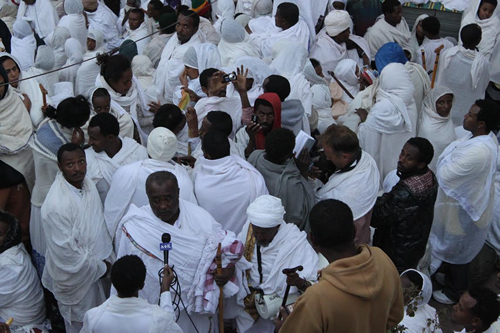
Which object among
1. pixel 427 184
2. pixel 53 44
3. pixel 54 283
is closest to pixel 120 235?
pixel 54 283

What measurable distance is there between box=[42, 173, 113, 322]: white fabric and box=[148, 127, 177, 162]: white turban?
507 mm

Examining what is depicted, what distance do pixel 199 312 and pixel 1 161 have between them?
215 cm

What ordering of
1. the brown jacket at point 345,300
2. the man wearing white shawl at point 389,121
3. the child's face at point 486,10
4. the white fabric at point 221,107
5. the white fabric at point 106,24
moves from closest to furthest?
the brown jacket at point 345,300, the white fabric at point 221,107, the man wearing white shawl at point 389,121, the child's face at point 486,10, the white fabric at point 106,24

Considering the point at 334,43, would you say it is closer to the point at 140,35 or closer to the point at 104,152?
the point at 140,35

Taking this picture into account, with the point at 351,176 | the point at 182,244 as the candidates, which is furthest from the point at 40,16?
the point at 182,244

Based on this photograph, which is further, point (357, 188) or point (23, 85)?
point (23, 85)

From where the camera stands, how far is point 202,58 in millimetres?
6359

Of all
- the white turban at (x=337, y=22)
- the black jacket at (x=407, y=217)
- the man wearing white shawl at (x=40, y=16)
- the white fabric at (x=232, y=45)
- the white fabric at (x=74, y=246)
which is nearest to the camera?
the white fabric at (x=74, y=246)

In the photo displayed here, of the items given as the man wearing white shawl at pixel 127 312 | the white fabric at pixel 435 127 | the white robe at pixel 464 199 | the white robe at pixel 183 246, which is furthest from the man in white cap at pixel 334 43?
the man wearing white shawl at pixel 127 312

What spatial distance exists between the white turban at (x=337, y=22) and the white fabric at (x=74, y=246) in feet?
15.5

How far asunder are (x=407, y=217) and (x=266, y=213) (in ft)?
4.64

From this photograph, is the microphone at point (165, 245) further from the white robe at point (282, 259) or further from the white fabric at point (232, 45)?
the white fabric at point (232, 45)

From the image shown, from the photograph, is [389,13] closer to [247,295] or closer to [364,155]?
[364,155]

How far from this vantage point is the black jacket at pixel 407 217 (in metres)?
4.70
